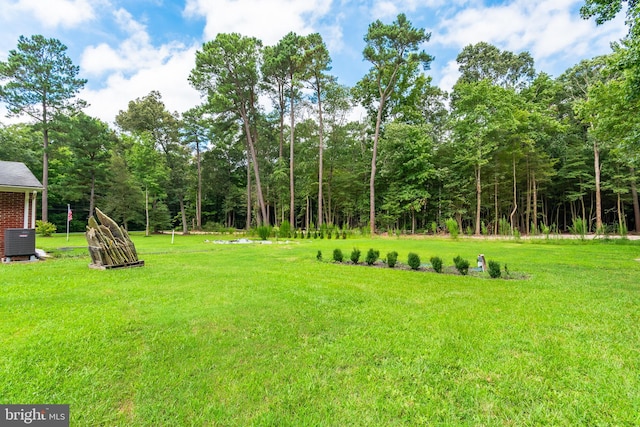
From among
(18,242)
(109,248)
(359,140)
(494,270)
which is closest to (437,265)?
(494,270)

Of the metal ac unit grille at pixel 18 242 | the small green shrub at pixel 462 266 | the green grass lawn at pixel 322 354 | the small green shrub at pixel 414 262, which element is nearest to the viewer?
the green grass lawn at pixel 322 354

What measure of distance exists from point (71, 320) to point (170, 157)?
26.0 metres

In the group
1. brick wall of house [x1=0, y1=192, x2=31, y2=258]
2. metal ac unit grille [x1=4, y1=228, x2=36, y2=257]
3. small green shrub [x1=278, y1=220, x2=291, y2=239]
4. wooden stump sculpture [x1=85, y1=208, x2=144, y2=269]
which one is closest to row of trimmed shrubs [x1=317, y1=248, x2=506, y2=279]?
wooden stump sculpture [x1=85, y1=208, x2=144, y2=269]

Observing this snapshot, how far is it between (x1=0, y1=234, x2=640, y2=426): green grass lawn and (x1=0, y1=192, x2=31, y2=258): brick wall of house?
16.1ft

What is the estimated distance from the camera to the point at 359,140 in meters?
25.9

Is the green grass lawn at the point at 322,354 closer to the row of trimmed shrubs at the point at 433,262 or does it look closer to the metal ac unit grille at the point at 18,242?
the row of trimmed shrubs at the point at 433,262

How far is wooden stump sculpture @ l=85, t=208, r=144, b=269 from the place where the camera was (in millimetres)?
5840

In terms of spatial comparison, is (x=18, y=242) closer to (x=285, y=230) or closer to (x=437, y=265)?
(x=437, y=265)

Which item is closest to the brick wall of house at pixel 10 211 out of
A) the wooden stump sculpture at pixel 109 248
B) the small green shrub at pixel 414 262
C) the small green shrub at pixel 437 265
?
the wooden stump sculpture at pixel 109 248

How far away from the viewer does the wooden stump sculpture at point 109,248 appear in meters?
5.84

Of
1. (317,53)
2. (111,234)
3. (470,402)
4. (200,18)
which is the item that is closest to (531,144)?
(317,53)

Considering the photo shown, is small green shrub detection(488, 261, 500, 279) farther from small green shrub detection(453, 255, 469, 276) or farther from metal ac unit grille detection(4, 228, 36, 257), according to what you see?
metal ac unit grille detection(4, 228, 36, 257)

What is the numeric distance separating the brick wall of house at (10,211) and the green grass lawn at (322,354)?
492 centimetres

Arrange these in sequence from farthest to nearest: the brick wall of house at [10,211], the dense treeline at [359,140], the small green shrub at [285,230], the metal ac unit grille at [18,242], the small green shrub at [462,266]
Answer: the dense treeline at [359,140]
the small green shrub at [285,230]
the brick wall of house at [10,211]
the metal ac unit grille at [18,242]
the small green shrub at [462,266]
